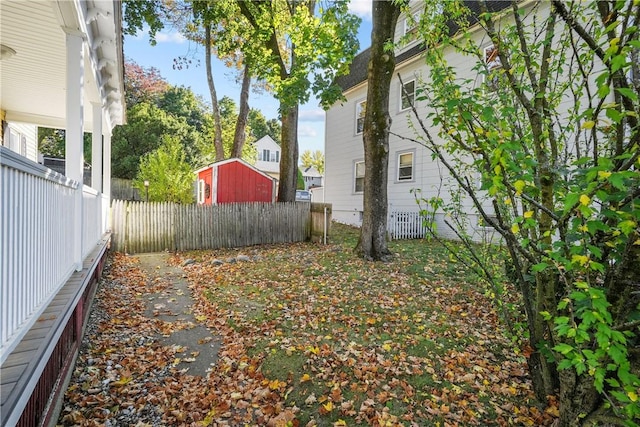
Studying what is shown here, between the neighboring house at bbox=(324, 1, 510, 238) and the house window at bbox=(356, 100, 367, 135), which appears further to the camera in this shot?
the house window at bbox=(356, 100, 367, 135)

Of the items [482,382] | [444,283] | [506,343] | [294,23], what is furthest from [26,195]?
[294,23]

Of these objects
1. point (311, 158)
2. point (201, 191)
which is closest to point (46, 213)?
point (201, 191)

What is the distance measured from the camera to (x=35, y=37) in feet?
15.7

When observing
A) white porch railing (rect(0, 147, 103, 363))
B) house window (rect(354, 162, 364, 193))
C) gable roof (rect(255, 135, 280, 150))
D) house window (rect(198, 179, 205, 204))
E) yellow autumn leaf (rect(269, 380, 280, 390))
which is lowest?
yellow autumn leaf (rect(269, 380, 280, 390))

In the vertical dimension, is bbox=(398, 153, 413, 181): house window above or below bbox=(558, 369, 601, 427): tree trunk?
above

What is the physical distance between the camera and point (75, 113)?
3783 mm

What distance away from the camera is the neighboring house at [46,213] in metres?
1.80

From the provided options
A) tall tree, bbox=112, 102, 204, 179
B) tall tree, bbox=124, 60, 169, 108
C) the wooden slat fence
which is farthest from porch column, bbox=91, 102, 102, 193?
tall tree, bbox=124, 60, 169, 108

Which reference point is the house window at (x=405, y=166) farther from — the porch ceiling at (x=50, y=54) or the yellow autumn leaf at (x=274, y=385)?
the yellow autumn leaf at (x=274, y=385)

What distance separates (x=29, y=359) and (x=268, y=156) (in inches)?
1633

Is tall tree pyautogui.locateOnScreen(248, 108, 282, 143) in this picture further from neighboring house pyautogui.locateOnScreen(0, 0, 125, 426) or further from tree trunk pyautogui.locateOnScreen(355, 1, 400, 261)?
neighboring house pyautogui.locateOnScreen(0, 0, 125, 426)

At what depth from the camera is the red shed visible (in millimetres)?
14195

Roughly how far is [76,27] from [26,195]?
267 centimetres

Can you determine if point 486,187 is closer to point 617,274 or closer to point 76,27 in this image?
point 617,274
